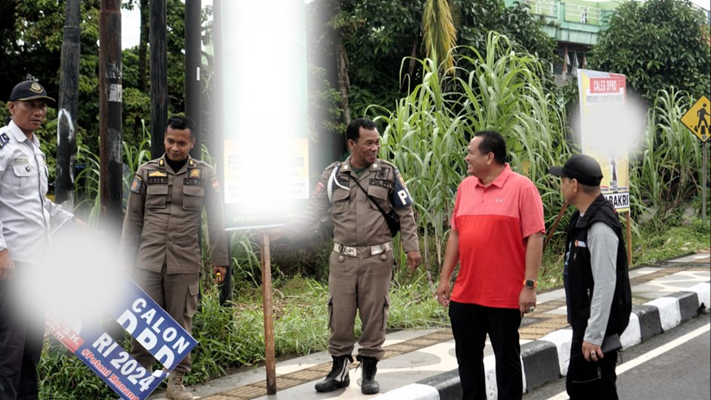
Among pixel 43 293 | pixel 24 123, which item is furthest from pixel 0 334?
pixel 24 123

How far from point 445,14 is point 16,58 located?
331 inches

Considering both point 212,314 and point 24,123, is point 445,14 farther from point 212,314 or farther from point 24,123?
point 24,123

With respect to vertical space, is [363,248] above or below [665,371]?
above

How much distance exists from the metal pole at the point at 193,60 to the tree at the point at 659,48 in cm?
1785

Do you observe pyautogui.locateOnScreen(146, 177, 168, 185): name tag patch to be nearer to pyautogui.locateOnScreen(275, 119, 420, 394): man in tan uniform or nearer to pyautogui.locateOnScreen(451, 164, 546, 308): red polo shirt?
pyautogui.locateOnScreen(275, 119, 420, 394): man in tan uniform

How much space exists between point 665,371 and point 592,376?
9.74ft

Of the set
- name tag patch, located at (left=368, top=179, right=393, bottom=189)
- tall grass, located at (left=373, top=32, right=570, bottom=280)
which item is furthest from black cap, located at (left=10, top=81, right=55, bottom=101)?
tall grass, located at (left=373, top=32, right=570, bottom=280)

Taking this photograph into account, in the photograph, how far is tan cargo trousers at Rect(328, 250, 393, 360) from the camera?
5242 mm

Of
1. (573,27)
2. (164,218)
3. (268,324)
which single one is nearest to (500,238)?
(268,324)

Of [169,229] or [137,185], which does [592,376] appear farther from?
[137,185]

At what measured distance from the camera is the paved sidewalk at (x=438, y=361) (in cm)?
529

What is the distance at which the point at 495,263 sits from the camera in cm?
443

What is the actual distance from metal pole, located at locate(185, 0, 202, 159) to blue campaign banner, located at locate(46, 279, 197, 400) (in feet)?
7.36

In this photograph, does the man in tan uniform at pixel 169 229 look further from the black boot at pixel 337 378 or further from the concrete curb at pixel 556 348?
the concrete curb at pixel 556 348
